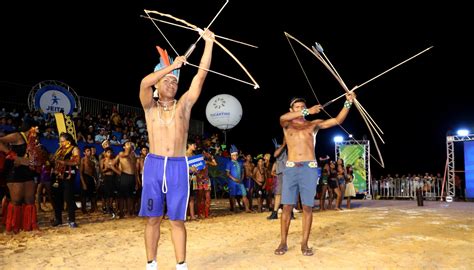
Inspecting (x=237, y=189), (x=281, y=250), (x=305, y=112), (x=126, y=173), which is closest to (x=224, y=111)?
(x=237, y=189)

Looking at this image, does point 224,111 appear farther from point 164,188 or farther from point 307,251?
point 164,188

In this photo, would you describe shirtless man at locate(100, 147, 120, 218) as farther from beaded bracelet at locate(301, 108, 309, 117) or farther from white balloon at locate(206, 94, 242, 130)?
white balloon at locate(206, 94, 242, 130)

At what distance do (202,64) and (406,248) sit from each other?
12.8 ft

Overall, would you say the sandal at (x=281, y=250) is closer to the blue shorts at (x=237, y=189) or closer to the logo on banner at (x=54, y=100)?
the blue shorts at (x=237, y=189)

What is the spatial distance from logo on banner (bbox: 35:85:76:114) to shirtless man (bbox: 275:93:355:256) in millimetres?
12751

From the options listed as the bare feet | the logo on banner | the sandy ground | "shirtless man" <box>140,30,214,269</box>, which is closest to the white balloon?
the logo on banner

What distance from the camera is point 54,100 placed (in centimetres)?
1605

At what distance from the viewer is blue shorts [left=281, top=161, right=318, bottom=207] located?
549 centimetres

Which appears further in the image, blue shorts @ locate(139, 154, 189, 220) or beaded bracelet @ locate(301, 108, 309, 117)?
beaded bracelet @ locate(301, 108, 309, 117)

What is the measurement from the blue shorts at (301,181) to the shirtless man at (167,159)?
2.01m

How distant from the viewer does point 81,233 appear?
7.12 metres

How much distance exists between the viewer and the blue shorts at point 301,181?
5488 millimetres

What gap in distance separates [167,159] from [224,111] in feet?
42.7

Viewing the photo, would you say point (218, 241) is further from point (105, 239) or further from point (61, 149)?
point (61, 149)
